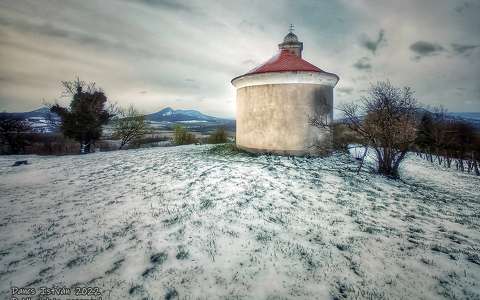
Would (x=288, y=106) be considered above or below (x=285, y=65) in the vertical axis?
below

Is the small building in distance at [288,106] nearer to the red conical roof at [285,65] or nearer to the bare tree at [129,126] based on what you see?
the red conical roof at [285,65]

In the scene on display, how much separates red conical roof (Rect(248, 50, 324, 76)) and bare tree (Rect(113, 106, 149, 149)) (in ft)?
69.8

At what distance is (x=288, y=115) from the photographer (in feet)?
44.1

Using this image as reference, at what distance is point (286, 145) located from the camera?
13.7m

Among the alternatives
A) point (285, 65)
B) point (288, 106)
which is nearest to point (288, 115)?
point (288, 106)

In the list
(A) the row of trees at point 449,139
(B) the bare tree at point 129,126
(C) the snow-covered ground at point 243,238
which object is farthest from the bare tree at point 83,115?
(A) the row of trees at point 449,139

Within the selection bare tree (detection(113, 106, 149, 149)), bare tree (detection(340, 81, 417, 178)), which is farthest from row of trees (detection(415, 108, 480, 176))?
bare tree (detection(113, 106, 149, 149))

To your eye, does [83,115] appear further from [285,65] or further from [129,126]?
[285,65]

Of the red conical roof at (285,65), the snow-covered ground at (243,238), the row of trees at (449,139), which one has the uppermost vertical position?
the red conical roof at (285,65)

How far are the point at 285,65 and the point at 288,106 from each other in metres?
2.63

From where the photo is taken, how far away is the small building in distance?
527 inches

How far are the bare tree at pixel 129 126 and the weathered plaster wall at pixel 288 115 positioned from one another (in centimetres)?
2117

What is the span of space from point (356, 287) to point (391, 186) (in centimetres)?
725

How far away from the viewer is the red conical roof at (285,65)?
44.1 feet
